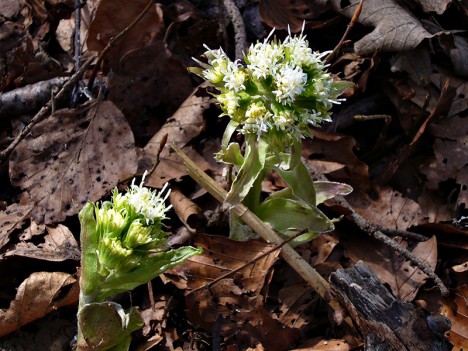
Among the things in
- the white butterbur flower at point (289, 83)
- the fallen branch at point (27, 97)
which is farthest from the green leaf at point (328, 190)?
the fallen branch at point (27, 97)

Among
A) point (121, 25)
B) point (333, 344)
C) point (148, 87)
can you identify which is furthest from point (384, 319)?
point (121, 25)

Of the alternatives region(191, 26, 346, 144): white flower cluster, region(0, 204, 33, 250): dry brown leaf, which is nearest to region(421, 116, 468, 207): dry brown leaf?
region(191, 26, 346, 144): white flower cluster

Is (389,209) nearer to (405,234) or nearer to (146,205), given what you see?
(405,234)

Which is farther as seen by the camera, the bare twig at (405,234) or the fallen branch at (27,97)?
the fallen branch at (27,97)

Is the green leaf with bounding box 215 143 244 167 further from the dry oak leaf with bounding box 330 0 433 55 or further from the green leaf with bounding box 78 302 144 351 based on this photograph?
the dry oak leaf with bounding box 330 0 433 55

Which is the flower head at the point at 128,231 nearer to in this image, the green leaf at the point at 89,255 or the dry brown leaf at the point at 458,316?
the green leaf at the point at 89,255

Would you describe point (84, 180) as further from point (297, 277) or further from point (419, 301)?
point (419, 301)

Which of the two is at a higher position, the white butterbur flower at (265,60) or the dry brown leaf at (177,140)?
the white butterbur flower at (265,60)
